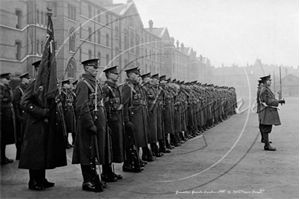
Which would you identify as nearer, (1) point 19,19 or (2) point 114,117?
(2) point 114,117

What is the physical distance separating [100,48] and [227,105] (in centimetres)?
1249

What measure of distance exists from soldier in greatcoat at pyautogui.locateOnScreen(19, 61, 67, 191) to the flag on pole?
0.12 m

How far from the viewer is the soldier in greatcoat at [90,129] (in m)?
4.68

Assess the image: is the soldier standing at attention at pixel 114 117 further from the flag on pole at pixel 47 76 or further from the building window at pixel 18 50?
the building window at pixel 18 50

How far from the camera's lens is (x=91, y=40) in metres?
11.2

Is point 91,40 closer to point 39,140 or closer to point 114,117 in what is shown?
point 114,117

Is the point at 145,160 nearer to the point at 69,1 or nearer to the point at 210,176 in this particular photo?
the point at 210,176

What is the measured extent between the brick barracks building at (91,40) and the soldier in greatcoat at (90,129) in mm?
701

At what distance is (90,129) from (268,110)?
5787 millimetres

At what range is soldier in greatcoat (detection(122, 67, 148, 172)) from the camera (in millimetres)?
6090

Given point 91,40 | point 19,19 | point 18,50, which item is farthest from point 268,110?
point 19,19

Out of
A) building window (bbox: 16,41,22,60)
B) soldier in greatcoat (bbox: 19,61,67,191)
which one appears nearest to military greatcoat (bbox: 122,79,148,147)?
Answer: soldier in greatcoat (bbox: 19,61,67,191)

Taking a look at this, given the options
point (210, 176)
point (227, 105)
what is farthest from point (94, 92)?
point (227, 105)

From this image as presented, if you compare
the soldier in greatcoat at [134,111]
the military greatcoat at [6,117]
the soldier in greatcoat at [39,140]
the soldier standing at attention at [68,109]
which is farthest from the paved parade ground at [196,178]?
the soldier standing at attention at [68,109]
